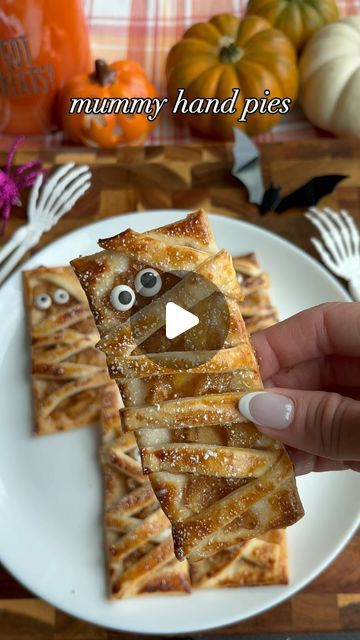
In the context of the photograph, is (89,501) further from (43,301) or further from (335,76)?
(335,76)

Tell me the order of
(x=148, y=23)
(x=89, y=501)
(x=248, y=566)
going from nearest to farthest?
(x=248, y=566) → (x=89, y=501) → (x=148, y=23)

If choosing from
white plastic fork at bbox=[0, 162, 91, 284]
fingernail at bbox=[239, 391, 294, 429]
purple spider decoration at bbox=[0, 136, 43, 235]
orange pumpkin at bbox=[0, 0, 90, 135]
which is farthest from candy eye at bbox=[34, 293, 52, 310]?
fingernail at bbox=[239, 391, 294, 429]

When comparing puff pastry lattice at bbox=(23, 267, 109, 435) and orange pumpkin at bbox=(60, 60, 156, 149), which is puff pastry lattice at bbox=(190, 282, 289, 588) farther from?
orange pumpkin at bbox=(60, 60, 156, 149)

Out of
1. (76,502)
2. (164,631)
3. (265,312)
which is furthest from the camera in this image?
(265,312)

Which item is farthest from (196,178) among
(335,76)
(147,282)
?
(147,282)

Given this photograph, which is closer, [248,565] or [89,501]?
[248,565]

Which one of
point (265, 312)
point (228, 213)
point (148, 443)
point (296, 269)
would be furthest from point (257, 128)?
point (148, 443)

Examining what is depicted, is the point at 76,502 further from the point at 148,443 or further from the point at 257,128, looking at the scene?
the point at 257,128
